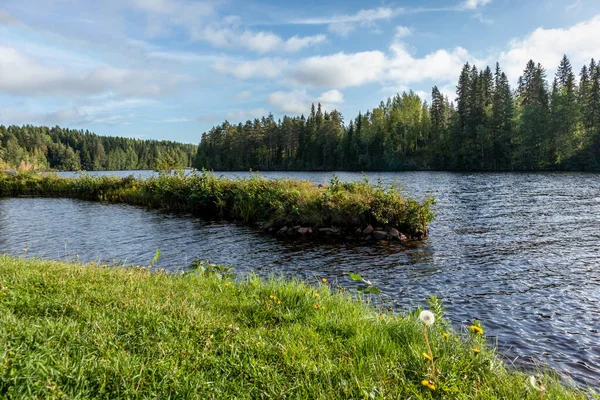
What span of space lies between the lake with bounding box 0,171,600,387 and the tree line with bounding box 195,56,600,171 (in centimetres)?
5097

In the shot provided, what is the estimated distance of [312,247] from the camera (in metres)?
15.6

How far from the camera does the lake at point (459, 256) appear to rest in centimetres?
739

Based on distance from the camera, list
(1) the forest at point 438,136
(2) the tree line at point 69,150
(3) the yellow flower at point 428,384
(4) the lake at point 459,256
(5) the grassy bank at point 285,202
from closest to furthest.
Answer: (3) the yellow flower at point 428,384
(4) the lake at point 459,256
(5) the grassy bank at point 285,202
(1) the forest at point 438,136
(2) the tree line at point 69,150

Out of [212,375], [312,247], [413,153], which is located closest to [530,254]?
[312,247]

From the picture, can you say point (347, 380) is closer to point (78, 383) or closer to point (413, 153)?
point (78, 383)

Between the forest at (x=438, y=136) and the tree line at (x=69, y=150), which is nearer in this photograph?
the forest at (x=438, y=136)

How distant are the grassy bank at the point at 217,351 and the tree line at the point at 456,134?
78.0 m

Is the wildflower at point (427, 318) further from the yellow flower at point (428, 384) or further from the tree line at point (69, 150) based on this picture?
the tree line at point (69, 150)

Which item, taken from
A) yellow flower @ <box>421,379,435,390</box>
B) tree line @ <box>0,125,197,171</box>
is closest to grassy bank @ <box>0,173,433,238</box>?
yellow flower @ <box>421,379,435,390</box>

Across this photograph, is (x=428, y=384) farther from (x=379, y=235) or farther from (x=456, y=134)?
(x=456, y=134)

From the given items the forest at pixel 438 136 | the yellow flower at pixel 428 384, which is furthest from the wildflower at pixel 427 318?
the forest at pixel 438 136

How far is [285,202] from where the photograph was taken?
67.9 feet

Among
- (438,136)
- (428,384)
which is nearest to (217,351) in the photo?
(428,384)

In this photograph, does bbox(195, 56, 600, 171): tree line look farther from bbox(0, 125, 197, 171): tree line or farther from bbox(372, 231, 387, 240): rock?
bbox(372, 231, 387, 240): rock
